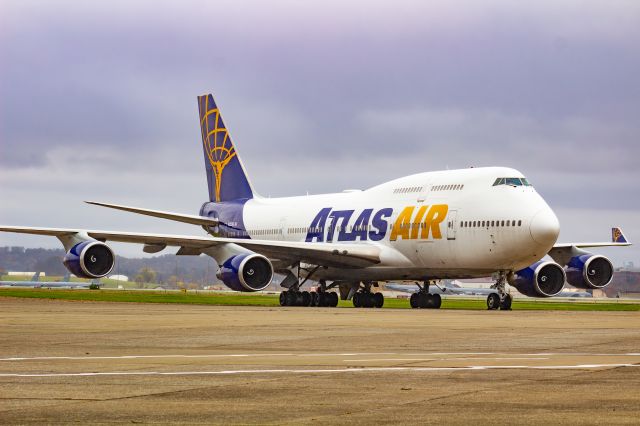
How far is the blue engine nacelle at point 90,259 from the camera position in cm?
3975

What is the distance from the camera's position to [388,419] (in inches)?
323

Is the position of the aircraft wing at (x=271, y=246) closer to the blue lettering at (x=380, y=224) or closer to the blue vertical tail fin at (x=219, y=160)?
the blue lettering at (x=380, y=224)

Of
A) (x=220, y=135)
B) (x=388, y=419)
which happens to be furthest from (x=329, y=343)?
(x=220, y=135)

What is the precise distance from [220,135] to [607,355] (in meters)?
45.1

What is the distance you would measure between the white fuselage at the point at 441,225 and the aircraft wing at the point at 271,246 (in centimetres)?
64

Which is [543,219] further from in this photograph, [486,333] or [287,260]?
[486,333]

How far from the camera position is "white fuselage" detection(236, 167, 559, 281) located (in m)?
37.8

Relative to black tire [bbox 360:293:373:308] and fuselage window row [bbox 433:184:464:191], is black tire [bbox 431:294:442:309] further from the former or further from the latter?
fuselage window row [bbox 433:184:464:191]

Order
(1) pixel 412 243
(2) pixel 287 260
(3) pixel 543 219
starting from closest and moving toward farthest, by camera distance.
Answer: (3) pixel 543 219
(1) pixel 412 243
(2) pixel 287 260

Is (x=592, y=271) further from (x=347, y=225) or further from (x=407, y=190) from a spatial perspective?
(x=347, y=225)

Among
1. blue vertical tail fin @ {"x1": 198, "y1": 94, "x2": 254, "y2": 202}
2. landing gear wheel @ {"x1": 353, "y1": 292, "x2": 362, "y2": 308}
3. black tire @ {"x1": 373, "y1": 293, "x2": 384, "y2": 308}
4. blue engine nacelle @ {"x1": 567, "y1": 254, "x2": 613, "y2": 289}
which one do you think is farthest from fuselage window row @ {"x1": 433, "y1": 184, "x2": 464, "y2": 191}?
blue vertical tail fin @ {"x1": 198, "y1": 94, "x2": 254, "y2": 202}

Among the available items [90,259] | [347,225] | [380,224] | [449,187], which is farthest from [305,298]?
[90,259]

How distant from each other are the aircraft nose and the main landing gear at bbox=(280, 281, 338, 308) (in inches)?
442

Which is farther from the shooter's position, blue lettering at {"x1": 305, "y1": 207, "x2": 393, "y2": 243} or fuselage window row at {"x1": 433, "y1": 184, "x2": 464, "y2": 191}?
blue lettering at {"x1": 305, "y1": 207, "x2": 393, "y2": 243}
